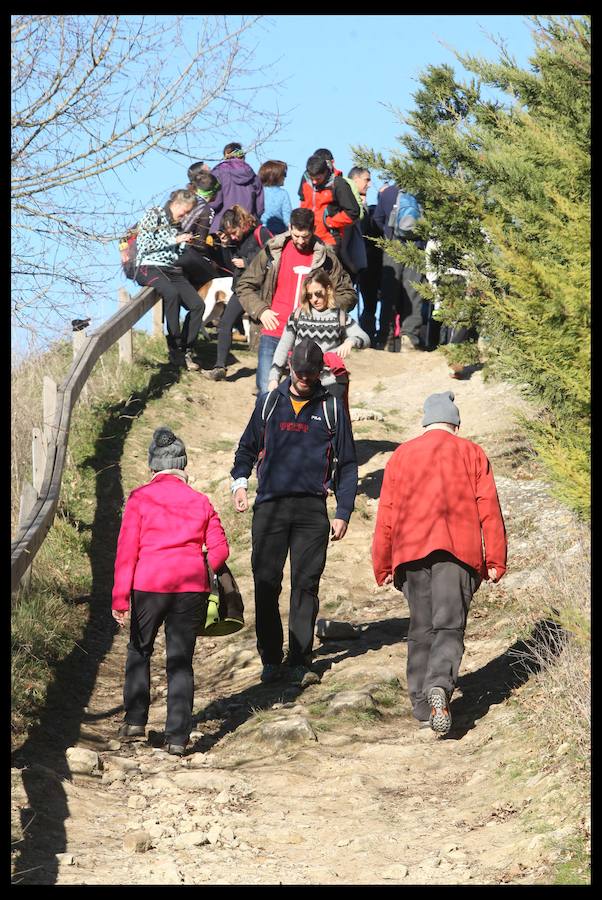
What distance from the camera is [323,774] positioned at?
244 inches

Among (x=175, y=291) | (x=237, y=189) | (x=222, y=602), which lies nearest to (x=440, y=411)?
(x=222, y=602)

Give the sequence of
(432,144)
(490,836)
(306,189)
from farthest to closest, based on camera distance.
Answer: (306,189)
(432,144)
(490,836)

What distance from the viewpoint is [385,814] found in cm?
562

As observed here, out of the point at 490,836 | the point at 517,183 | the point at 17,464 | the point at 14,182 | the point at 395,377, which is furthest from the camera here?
the point at 395,377

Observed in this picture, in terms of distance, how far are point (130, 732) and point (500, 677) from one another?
6.88ft

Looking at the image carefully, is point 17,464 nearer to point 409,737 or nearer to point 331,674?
point 331,674

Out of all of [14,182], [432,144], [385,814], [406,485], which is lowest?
[385,814]

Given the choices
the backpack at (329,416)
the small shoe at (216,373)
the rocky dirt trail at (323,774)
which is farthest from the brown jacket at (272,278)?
the small shoe at (216,373)

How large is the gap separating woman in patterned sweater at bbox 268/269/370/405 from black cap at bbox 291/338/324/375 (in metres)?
1.31

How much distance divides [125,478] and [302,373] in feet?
14.0

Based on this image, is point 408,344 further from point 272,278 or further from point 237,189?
point 272,278

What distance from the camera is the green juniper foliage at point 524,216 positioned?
17.6 feet

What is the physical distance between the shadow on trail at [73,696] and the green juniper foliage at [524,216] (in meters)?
2.53

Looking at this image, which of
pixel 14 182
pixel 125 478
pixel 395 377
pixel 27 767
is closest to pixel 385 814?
pixel 27 767
